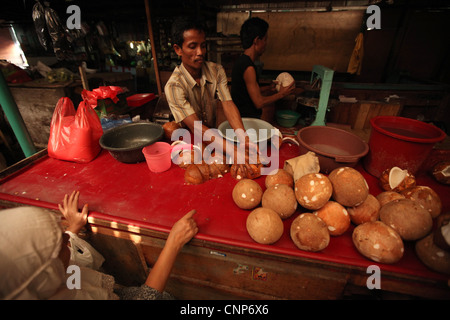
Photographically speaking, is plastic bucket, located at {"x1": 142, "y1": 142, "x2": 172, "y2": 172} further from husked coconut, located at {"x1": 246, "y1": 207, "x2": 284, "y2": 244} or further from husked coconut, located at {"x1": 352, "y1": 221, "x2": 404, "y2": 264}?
husked coconut, located at {"x1": 352, "y1": 221, "x2": 404, "y2": 264}

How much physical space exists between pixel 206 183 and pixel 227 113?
1.02 metres

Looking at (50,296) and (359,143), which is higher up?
(359,143)

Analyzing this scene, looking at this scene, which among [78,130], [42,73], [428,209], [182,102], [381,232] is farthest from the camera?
[42,73]

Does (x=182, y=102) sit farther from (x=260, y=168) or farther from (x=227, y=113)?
(x=260, y=168)

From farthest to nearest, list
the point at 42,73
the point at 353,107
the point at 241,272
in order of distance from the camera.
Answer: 1. the point at 42,73
2. the point at 353,107
3. the point at 241,272

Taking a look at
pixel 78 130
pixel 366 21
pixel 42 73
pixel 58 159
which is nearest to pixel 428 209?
pixel 78 130

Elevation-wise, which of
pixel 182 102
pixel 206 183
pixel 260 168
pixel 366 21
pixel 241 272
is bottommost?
pixel 241 272

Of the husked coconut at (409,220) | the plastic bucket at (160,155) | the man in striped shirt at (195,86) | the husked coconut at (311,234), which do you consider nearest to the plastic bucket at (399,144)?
the husked coconut at (409,220)

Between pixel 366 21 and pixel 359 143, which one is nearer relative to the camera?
pixel 359 143

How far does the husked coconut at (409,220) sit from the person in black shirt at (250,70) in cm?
210

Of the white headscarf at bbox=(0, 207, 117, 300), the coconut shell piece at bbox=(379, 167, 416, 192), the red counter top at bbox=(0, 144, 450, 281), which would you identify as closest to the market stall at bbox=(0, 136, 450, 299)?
the red counter top at bbox=(0, 144, 450, 281)

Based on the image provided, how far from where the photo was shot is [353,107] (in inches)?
175

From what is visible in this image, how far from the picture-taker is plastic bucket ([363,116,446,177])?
160 cm

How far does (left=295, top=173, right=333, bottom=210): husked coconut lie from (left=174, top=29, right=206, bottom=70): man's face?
1.71 meters
